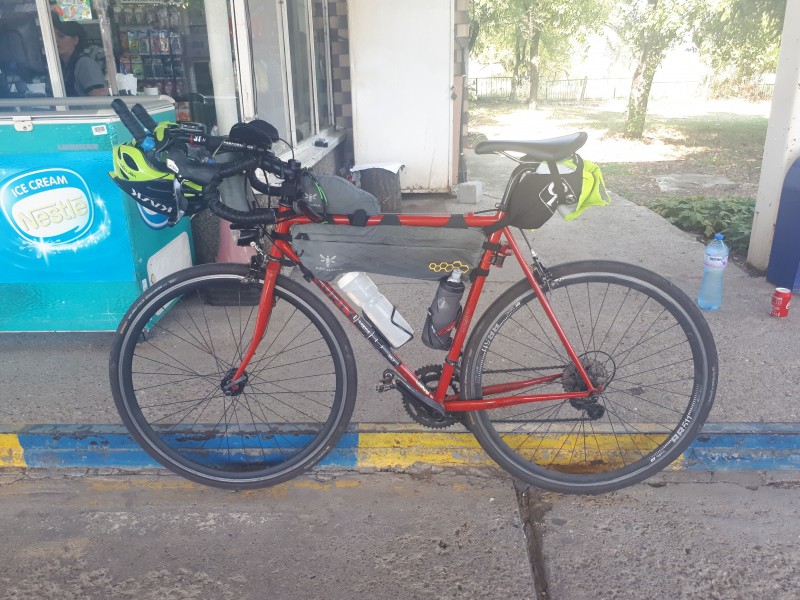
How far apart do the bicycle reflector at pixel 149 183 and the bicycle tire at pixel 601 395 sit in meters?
1.21

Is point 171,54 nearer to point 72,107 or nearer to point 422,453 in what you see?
point 72,107

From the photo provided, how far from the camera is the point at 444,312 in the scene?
9.02 ft

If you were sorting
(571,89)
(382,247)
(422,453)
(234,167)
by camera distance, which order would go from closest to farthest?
(234,167), (382,247), (422,453), (571,89)

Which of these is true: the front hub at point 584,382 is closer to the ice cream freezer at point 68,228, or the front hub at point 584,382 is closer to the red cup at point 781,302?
the red cup at point 781,302

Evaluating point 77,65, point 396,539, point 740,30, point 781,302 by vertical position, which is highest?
point 740,30


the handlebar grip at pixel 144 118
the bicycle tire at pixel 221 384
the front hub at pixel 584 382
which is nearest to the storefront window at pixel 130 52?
the bicycle tire at pixel 221 384

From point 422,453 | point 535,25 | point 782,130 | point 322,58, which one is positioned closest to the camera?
point 422,453

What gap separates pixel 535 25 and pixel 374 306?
27619 millimetres

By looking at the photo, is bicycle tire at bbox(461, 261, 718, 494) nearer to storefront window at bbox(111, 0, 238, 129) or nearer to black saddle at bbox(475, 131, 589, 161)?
black saddle at bbox(475, 131, 589, 161)

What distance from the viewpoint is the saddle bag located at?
263 cm

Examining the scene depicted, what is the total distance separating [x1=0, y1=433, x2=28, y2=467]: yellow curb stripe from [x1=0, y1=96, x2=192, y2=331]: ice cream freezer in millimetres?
981


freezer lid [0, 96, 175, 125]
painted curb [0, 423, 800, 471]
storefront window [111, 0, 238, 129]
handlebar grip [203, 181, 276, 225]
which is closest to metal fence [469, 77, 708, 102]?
storefront window [111, 0, 238, 129]

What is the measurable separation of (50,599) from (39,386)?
1.68 m

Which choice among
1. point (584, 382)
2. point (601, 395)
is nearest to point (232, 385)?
point (584, 382)
